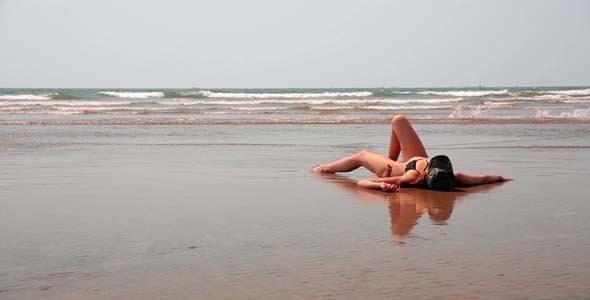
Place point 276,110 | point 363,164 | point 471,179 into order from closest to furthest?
point 471,179
point 363,164
point 276,110

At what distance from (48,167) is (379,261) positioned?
6.60 m

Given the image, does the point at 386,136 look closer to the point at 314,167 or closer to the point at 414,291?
the point at 314,167

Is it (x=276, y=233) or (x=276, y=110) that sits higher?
(x=276, y=233)

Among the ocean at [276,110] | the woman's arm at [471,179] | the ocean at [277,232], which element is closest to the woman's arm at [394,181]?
the ocean at [277,232]

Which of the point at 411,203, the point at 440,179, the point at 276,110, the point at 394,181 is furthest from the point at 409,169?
the point at 276,110

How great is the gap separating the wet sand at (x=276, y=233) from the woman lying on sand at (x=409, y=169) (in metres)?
0.21

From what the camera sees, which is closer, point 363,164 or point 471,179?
point 471,179

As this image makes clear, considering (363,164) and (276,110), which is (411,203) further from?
(276,110)

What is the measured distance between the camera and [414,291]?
3.64m

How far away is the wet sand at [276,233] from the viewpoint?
376cm

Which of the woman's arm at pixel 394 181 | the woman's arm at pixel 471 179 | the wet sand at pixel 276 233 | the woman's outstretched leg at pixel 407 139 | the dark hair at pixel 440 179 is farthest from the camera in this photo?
the woman's outstretched leg at pixel 407 139

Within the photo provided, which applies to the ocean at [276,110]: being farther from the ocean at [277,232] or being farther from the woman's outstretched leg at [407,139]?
the woman's outstretched leg at [407,139]

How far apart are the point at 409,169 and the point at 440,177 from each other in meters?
0.49

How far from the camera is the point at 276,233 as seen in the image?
5.09 meters
